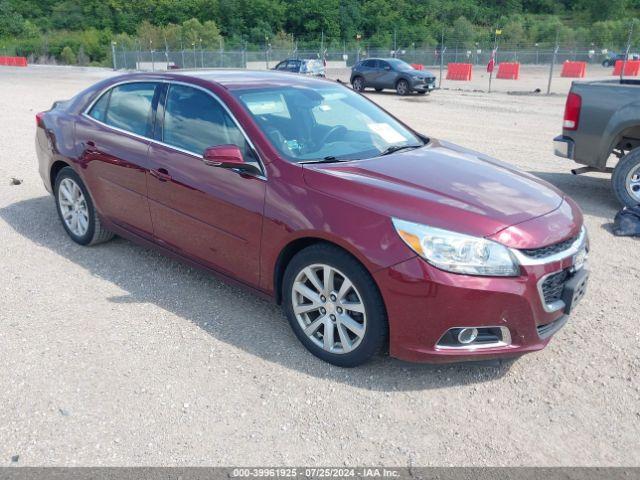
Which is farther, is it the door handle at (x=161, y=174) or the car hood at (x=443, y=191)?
the door handle at (x=161, y=174)

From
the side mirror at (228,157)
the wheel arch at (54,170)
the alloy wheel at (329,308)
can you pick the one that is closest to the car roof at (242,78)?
the side mirror at (228,157)

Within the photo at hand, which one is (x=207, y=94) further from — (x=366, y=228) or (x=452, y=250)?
(x=452, y=250)

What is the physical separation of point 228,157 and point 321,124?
0.86 meters

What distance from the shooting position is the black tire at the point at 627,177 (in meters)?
6.68

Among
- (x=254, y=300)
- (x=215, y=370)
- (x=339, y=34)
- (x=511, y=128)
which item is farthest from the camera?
(x=339, y=34)

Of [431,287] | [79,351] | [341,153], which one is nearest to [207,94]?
[341,153]

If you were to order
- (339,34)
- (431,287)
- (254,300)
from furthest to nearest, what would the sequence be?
(339,34) → (254,300) → (431,287)

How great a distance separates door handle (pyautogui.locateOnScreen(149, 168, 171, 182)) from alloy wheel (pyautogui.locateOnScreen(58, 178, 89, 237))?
1.24 m

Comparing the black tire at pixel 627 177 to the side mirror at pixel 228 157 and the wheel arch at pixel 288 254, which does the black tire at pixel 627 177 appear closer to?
the wheel arch at pixel 288 254

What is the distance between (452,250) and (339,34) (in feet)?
318

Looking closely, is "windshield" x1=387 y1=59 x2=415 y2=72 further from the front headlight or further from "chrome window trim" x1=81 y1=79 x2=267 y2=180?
the front headlight

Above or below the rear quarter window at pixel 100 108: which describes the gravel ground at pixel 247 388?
below

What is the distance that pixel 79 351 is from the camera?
376 centimetres

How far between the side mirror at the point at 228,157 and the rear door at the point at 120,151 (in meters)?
1.00
